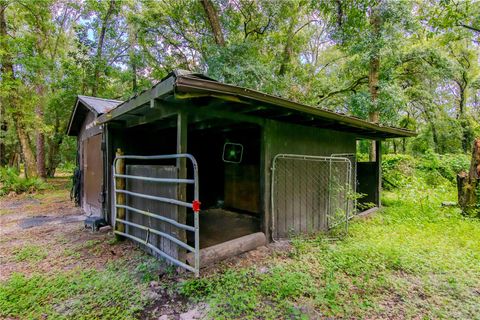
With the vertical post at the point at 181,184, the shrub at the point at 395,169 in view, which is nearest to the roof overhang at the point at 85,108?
the vertical post at the point at 181,184

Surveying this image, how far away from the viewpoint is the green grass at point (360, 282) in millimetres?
2223

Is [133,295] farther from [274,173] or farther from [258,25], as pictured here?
[258,25]

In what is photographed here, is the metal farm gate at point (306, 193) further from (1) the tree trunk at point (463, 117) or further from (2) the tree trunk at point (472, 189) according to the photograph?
(1) the tree trunk at point (463, 117)

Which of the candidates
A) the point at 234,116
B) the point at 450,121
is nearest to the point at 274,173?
the point at 234,116

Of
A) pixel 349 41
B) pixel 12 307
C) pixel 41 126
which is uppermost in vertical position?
pixel 349 41

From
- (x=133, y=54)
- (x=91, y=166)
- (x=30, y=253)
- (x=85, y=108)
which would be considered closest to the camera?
(x=30, y=253)

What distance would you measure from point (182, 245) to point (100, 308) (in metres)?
0.88

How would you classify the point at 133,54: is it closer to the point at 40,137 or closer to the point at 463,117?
the point at 40,137

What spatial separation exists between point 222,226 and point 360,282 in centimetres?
245

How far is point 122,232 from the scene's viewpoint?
387 centimetres

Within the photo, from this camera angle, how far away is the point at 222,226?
453cm

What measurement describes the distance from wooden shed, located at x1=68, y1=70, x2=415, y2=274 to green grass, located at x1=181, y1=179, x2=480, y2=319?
0.52 meters

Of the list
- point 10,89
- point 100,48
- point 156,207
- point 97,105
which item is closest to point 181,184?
point 156,207

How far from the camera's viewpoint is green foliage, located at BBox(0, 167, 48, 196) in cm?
848
